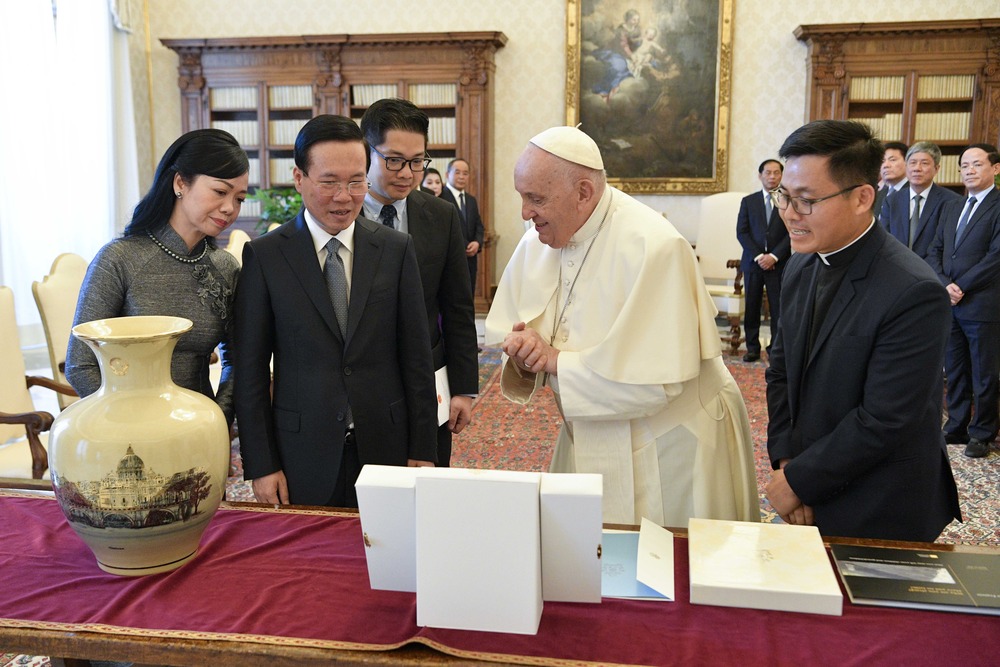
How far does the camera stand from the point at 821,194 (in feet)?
6.53

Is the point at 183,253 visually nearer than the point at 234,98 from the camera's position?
Yes

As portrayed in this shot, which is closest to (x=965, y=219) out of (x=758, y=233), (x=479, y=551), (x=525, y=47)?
(x=758, y=233)

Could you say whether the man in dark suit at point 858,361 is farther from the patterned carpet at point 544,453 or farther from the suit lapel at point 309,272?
the patterned carpet at point 544,453

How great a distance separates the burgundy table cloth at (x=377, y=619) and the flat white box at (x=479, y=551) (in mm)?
37

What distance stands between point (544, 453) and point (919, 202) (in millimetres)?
3186

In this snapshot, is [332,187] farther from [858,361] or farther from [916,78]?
[916,78]

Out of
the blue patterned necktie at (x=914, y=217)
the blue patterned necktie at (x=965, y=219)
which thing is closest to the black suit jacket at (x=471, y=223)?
the blue patterned necktie at (x=914, y=217)

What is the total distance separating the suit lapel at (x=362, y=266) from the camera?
2.22m

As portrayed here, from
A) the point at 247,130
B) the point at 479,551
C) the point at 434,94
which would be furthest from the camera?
the point at 247,130

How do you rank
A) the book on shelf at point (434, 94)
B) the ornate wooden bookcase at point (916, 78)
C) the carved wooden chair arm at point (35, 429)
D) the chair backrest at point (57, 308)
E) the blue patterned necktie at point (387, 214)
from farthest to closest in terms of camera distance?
the book on shelf at point (434, 94) → the ornate wooden bookcase at point (916, 78) → the chair backrest at point (57, 308) → the carved wooden chair arm at point (35, 429) → the blue patterned necktie at point (387, 214)

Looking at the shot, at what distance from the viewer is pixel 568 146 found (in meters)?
2.15

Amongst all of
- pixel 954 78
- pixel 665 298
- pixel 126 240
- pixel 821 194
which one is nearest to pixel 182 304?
pixel 126 240

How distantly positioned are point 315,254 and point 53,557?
0.93 metres

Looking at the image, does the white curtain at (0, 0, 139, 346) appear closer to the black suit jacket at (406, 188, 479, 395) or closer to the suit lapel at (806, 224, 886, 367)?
the black suit jacket at (406, 188, 479, 395)
